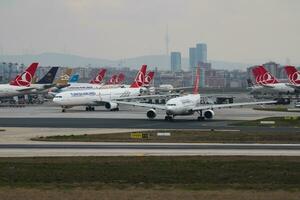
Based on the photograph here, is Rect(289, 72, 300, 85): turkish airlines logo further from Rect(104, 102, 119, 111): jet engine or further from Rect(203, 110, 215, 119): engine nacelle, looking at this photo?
Rect(203, 110, 215, 119): engine nacelle

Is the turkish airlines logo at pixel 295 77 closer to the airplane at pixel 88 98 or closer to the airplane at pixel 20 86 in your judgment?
the airplane at pixel 88 98

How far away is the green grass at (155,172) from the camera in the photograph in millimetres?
26828

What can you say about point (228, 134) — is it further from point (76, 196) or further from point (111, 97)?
point (111, 97)

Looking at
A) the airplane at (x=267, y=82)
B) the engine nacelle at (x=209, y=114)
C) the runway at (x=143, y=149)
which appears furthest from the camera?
the airplane at (x=267, y=82)

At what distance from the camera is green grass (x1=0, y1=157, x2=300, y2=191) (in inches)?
1056

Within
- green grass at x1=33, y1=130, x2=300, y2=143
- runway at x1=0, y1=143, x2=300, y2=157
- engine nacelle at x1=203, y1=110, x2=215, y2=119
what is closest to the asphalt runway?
runway at x1=0, y1=143, x2=300, y2=157

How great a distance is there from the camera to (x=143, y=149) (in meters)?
42.5

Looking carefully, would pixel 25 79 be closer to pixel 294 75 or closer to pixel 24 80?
pixel 24 80

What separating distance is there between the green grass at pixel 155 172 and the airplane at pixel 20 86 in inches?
4226

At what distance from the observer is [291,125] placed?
226 ft

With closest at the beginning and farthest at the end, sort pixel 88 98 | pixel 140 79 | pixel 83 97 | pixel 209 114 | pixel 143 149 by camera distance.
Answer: pixel 143 149, pixel 209 114, pixel 83 97, pixel 88 98, pixel 140 79

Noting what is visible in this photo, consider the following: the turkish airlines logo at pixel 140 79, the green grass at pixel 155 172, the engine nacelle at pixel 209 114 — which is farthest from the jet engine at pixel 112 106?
the green grass at pixel 155 172

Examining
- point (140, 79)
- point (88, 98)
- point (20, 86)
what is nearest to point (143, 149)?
point (88, 98)

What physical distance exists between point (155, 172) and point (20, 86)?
116m
